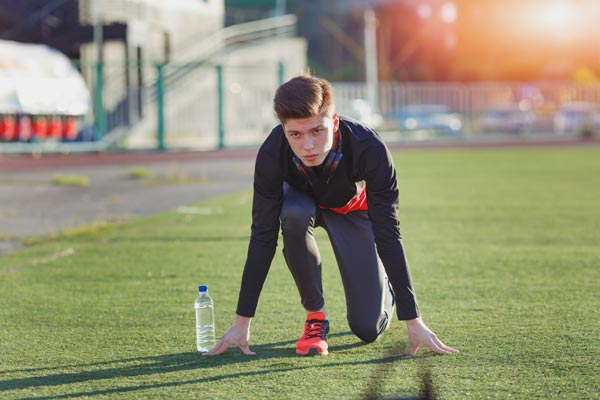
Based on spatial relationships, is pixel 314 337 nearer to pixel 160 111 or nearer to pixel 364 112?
pixel 160 111

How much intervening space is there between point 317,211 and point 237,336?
820mm

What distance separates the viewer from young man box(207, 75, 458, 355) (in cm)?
417

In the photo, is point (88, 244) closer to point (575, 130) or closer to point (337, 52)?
point (575, 130)

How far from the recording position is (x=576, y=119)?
1291 inches

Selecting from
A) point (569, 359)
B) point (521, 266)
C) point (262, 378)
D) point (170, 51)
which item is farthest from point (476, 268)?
point (170, 51)

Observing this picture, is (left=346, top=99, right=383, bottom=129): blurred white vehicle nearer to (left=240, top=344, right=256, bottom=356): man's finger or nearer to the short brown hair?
(left=240, top=344, right=256, bottom=356): man's finger

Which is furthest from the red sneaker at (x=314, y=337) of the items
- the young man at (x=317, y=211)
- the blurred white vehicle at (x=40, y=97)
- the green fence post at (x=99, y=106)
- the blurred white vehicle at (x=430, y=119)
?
the blurred white vehicle at (x=430, y=119)

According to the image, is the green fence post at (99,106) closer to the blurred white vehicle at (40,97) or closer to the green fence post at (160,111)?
the blurred white vehicle at (40,97)

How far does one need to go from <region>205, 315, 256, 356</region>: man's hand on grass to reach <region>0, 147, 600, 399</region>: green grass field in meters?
0.06

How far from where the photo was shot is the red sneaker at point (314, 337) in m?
4.57

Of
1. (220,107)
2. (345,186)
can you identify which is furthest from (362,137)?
(220,107)

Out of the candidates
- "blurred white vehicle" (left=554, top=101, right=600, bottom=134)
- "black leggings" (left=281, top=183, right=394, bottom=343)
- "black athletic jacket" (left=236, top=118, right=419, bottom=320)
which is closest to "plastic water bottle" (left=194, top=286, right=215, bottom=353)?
"black athletic jacket" (left=236, top=118, right=419, bottom=320)

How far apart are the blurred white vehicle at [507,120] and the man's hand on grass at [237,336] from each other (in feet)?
89.5

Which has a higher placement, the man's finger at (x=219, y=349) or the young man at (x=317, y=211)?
the young man at (x=317, y=211)
